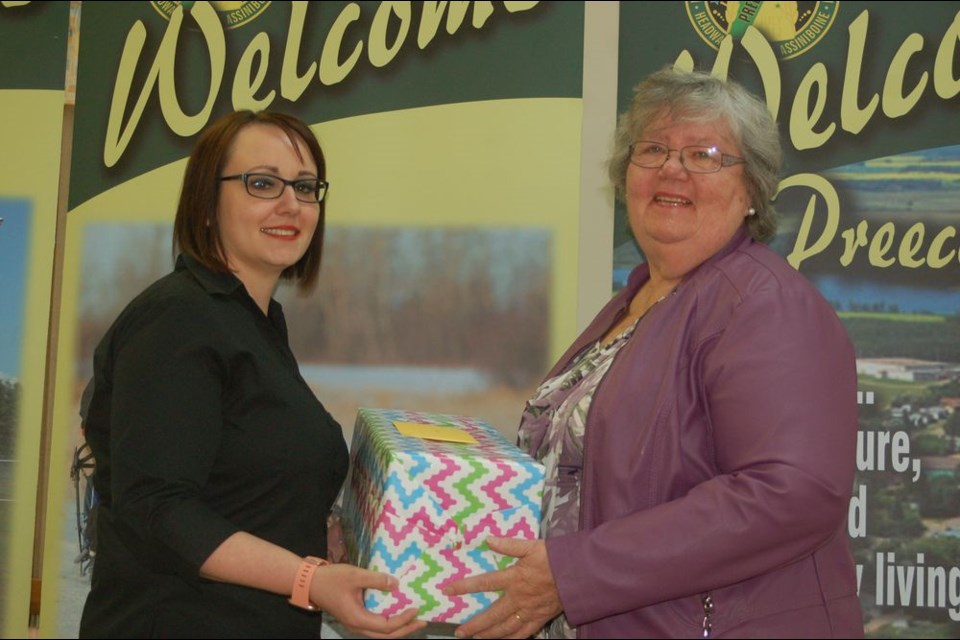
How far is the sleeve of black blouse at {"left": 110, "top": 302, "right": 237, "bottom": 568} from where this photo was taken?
1.75m

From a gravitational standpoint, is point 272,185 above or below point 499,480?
above

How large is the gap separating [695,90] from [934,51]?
1.33 metres

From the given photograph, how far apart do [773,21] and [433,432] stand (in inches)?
75.2

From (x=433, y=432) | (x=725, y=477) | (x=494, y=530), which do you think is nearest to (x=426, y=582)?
(x=494, y=530)

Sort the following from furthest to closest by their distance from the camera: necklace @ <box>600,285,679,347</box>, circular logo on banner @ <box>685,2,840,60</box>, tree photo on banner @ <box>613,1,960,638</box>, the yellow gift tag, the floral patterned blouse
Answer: circular logo on banner @ <box>685,2,840,60</box>
tree photo on banner @ <box>613,1,960,638</box>
necklace @ <box>600,285,679,347</box>
the floral patterned blouse
the yellow gift tag

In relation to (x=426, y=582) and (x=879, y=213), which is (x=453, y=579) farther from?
(x=879, y=213)

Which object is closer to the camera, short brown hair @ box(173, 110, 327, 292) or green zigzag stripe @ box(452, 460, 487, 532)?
green zigzag stripe @ box(452, 460, 487, 532)

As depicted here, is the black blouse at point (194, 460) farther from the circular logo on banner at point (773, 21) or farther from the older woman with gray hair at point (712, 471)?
the circular logo on banner at point (773, 21)

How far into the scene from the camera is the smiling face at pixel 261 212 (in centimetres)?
204

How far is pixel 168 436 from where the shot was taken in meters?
1.77

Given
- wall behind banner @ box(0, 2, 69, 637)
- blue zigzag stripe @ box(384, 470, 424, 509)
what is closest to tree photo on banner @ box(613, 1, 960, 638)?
blue zigzag stripe @ box(384, 470, 424, 509)

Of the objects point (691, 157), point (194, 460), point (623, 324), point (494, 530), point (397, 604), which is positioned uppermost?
point (691, 157)

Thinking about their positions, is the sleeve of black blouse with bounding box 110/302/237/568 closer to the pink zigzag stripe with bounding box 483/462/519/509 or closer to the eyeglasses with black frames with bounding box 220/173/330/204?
the eyeglasses with black frames with bounding box 220/173/330/204

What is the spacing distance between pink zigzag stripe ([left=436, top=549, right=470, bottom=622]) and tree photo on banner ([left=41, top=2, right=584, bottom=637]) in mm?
1331
